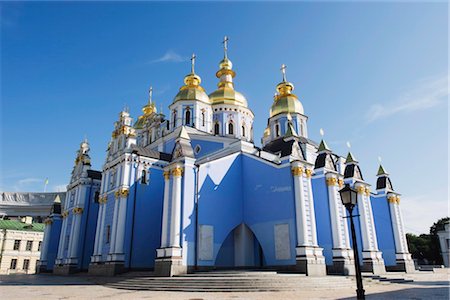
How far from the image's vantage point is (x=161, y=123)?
105 ft

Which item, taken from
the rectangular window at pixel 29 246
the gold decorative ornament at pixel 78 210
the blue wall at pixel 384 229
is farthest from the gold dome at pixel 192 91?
the rectangular window at pixel 29 246

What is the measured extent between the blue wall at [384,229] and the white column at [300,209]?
12.5 m

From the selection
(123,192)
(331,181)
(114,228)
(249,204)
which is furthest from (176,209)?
(331,181)

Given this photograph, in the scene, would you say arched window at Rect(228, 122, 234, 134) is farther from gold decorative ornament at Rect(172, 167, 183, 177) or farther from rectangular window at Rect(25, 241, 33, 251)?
rectangular window at Rect(25, 241, 33, 251)

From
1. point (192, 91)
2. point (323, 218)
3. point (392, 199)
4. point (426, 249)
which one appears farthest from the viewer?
point (426, 249)

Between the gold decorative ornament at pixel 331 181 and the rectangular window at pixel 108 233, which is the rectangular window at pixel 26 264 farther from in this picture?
the gold decorative ornament at pixel 331 181

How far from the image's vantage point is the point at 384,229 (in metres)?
26.5

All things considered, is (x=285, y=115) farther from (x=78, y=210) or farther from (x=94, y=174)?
(x=78, y=210)

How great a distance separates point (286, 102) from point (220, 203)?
1644 centimetres

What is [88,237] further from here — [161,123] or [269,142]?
[269,142]

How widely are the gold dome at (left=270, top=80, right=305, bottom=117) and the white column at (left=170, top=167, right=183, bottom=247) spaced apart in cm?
1658

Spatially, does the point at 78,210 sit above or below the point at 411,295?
above

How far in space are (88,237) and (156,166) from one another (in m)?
9.87

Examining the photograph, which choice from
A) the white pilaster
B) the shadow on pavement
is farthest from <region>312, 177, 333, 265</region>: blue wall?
the shadow on pavement
